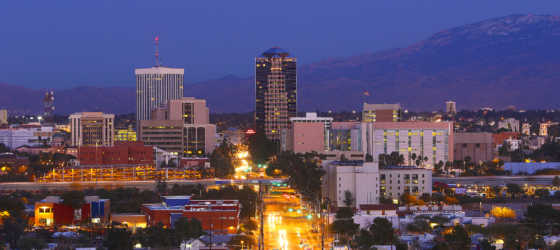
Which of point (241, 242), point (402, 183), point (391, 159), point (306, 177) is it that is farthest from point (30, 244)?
point (391, 159)

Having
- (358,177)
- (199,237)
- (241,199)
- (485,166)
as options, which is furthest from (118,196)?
(485,166)

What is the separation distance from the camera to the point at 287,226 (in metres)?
57.5

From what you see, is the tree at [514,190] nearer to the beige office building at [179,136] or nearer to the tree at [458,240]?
the tree at [458,240]

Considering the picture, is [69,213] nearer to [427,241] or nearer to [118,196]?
[118,196]

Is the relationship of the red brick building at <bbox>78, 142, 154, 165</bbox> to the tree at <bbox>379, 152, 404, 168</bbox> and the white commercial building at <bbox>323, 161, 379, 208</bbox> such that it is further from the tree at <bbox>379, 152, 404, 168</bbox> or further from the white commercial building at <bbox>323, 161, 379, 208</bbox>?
the white commercial building at <bbox>323, 161, 379, 208</bbox>

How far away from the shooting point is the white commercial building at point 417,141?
335 feet

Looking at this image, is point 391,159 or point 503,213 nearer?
point 503,213

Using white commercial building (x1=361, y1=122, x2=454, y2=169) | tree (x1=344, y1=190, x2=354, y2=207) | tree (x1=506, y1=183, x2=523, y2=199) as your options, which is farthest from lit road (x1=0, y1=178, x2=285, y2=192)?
tree (x1=506, y1=183, x2=523, y2=199)

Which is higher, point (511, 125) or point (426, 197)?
point (511, 125)

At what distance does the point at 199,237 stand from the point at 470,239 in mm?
12669

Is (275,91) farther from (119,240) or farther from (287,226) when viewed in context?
(119,240)

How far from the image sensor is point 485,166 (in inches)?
3735

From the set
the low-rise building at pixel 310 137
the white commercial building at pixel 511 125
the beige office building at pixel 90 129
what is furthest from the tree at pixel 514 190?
the white commercial building at pixel 511 125

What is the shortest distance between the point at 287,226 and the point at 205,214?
5748 millimetres
